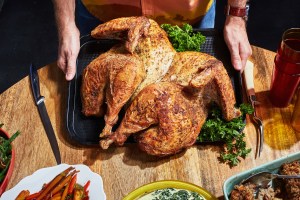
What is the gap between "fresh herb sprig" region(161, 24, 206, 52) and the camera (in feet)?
8.00

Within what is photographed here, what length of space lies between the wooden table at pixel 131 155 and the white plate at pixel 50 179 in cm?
10

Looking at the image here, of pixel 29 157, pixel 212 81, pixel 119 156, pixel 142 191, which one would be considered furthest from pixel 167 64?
pixel 29 157

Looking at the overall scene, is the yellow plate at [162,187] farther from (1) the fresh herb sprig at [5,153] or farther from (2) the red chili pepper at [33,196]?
(1) the fresh herb sprig at [5,153]

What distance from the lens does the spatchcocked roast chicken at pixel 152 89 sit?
2020mm

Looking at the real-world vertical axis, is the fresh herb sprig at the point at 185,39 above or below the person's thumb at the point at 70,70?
above

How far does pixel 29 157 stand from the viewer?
2219 mm

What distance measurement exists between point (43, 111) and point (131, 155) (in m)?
0.57

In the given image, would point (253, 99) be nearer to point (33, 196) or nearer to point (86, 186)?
point (86, 186)

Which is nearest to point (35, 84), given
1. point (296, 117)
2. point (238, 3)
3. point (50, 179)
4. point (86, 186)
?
point (50, 179)

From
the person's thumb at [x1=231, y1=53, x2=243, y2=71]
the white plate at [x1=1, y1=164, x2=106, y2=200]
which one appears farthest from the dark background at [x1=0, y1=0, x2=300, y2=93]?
the white plate at [x1=1, y1=164, x2=106, y2=200]

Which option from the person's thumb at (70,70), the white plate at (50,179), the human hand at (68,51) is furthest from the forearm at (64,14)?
the white plate at (50,179)

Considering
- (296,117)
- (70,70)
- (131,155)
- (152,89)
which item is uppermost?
(152,89)

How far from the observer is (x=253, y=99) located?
230 centimetres

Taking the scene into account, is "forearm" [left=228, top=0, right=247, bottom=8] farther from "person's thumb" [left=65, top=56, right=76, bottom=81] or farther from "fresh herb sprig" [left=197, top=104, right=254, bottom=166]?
"person's thumb" [left=65, top=56, right=76, bottom=81]
